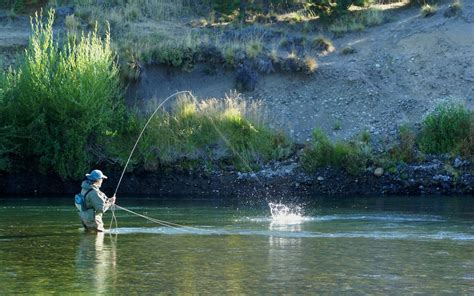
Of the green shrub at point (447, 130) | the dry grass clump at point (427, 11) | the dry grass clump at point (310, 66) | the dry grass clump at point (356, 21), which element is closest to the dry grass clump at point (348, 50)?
the dry grass clump at point (310, 66)

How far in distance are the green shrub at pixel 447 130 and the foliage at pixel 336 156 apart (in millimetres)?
2343

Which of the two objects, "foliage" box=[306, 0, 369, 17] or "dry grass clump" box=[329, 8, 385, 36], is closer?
"dry grass clump" box=[329, 8, 385, 36]

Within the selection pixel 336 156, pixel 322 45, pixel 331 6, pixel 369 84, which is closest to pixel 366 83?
pixel 369 84

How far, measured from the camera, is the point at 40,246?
25.2m

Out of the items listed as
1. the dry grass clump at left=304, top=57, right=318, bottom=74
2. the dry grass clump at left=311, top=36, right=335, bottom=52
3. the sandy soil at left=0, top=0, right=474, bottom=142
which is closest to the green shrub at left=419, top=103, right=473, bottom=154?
the sandy soil at left=0, top=0, right=474, bottom=142

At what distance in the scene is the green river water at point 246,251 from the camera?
66.1 feet

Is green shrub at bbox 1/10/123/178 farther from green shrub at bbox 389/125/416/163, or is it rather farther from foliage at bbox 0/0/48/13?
foliage at bbox 0/0/48/13

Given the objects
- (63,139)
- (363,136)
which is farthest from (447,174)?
(63,139)

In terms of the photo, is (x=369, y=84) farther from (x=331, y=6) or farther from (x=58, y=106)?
(x=58, y=106)

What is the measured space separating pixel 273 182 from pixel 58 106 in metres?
8.28

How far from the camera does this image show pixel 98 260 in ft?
76.1

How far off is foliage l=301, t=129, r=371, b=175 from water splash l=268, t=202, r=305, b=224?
4.32 metres

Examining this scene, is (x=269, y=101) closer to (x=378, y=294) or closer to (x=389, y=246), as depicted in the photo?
(x=389, y=246)

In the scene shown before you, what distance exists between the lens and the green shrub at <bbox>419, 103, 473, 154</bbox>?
40188 millimetres
